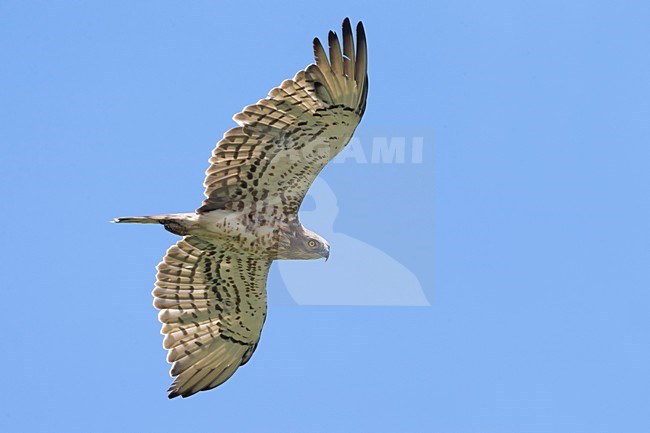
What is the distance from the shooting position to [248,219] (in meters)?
12.2

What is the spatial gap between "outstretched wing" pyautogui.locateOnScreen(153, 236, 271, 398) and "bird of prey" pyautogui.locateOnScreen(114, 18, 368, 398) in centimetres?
1

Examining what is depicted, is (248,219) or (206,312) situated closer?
(248,219)

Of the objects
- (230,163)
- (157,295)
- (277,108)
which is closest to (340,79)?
(277,108)

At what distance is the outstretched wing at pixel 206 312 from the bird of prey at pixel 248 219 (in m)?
0.01

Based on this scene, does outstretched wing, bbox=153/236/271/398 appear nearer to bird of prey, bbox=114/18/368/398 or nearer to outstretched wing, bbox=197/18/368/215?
bird of prey, bbox=114/18/368/398

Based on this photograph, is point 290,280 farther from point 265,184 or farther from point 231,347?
point 265,184

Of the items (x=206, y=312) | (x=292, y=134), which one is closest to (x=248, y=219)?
(x=292, y=134)

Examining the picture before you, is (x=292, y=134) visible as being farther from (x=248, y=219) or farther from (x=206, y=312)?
(x=206, y=312)

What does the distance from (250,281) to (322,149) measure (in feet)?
6.67

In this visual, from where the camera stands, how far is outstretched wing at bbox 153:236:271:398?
1290 cm

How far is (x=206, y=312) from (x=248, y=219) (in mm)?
1642

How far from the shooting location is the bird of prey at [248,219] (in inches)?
450

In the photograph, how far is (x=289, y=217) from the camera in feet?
40.3

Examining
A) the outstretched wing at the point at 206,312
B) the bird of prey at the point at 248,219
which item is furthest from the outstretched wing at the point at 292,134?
the outstretched wing at the point at 206,312
